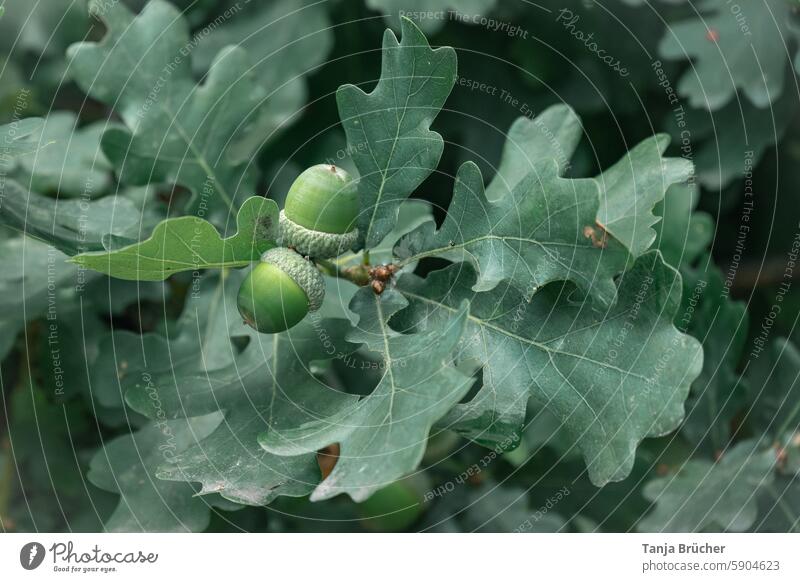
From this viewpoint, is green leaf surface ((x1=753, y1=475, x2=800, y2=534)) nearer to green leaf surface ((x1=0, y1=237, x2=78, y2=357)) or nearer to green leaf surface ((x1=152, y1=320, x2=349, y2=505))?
green leaf surface ((x1=152, y1=320, x2=349, y2=505))

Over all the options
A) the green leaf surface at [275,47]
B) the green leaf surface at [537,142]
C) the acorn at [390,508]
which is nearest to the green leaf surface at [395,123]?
the green leaf surface at [537,142]

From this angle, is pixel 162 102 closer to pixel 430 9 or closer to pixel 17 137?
pixel 17 137

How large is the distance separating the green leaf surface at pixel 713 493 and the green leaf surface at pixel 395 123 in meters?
0.81

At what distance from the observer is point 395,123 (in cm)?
110

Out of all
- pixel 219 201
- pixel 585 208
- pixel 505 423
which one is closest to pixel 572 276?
pixel 585 208

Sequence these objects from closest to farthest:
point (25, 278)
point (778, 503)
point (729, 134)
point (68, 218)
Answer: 1. point (68, 218)
2. point (25, 278)
3. point (778, 503)
4. point (729, 134)

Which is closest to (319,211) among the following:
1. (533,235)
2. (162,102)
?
(533,235)

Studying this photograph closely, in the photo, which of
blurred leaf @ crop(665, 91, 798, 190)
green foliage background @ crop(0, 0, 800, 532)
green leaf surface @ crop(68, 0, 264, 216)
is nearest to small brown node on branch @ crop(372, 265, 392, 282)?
green foliage background @ crop(0, 0, 800, 532)

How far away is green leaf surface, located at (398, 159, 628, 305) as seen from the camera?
3.41 ft

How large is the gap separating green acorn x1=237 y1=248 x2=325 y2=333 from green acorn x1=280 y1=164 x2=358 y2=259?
24 mm

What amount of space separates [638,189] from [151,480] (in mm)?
882

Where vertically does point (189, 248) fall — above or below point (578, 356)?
above

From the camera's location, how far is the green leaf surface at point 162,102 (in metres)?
1.40
